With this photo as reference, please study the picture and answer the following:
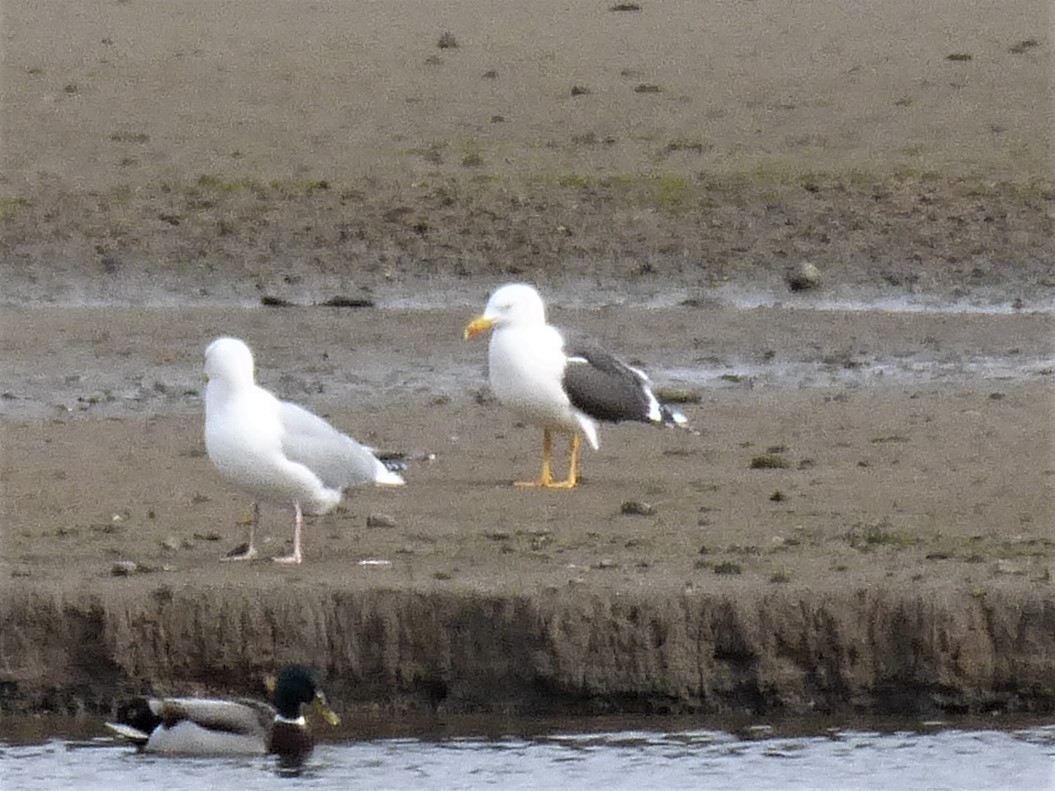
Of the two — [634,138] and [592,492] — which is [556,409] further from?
[634,138]

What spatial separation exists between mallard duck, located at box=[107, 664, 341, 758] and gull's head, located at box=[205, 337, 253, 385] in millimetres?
1124

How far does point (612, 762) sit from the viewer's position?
7578 millimetres

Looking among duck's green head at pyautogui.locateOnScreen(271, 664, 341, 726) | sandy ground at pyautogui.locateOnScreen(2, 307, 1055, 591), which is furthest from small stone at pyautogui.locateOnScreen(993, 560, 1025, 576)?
duck's green head at pyautogui.locateOnScreen(271, 664, 341, 726)

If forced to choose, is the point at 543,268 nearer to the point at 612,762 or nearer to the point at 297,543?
the point at 297,543

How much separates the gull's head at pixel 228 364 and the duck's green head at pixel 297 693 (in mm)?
1139

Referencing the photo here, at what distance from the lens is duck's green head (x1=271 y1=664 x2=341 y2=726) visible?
775cm

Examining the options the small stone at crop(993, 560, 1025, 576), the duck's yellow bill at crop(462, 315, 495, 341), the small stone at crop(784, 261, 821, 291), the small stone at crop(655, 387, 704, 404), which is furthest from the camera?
the small stone at crop(784, 261, 821, 291)

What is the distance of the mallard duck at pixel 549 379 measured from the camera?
398 inches

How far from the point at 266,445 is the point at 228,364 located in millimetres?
316

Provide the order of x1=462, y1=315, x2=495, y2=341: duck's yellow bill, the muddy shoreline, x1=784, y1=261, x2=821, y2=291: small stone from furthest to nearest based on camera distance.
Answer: x1=784, y1=261, x2=821, y2=291: small stone → x1=462, y1=315, x2=495, y2=341: duck's yellow bill → the muddy shoreline

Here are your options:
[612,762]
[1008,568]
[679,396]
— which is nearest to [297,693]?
[612,762]

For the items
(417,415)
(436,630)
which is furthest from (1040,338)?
(436,630)

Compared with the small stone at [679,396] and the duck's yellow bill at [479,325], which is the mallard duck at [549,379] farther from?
the small stone at [679,396]

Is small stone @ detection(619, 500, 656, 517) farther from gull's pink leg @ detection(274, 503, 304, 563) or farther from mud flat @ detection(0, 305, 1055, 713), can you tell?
gull's pink leg @ detection(274, 503, 304, 563)
